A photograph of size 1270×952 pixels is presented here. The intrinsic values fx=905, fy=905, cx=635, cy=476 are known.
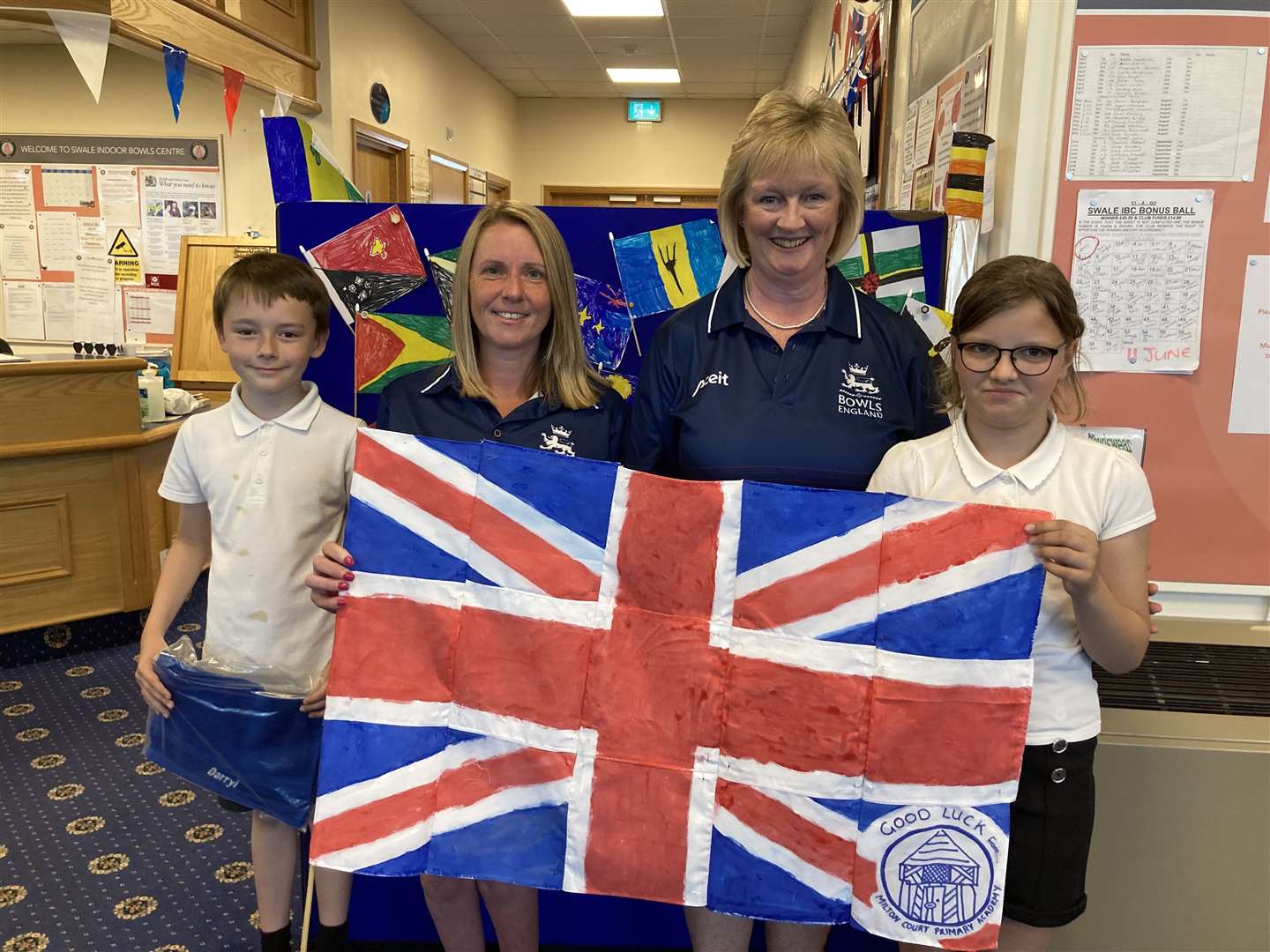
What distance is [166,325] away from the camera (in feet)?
19.1

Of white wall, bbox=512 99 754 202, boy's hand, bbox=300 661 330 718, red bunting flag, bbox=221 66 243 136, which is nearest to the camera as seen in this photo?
boy's hand, bbox=300 661 330 718

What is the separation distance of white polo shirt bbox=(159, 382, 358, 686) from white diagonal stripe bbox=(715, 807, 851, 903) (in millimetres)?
777

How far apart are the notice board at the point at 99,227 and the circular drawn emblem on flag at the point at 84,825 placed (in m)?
4.14

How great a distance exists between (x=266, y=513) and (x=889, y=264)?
125 centimetres

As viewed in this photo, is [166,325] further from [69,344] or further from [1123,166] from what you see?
[1123,166]

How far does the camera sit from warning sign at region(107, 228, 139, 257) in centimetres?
566

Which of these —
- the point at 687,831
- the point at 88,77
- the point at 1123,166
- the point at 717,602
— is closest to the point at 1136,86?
the point at 1123,166

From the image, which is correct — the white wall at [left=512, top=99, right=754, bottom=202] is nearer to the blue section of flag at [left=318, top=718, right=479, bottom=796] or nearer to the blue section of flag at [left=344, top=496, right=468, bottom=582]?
the blue section of flag at [left=344, top=496, right=468, bottom=582]

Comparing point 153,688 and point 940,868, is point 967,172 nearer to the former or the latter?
point 940,868

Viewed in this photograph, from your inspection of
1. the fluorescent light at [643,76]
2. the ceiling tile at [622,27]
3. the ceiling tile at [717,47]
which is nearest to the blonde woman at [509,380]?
the ceiling tile at [622,27]

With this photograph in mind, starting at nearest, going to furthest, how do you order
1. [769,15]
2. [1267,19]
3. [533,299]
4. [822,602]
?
[822,602] < [533,299] < [1267,19] < [769,15]

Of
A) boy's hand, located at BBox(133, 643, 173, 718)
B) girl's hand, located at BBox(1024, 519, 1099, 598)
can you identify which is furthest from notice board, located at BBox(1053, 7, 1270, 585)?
boy's hand, located at BBox(133, 643, 173, 718)

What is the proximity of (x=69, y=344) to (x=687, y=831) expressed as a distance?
616 cm

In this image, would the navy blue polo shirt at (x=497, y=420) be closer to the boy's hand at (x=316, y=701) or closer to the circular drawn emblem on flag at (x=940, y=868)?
the boy's hand at (x=316, y=701)
